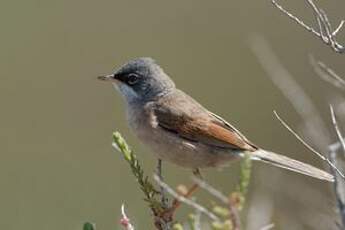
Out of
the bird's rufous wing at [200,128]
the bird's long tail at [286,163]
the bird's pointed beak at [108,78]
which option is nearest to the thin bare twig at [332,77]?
the bird's long tail at [286,163]

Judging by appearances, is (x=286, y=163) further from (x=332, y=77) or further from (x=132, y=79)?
(x=132, y=79)

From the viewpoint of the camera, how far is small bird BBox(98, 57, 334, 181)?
18.2 feet


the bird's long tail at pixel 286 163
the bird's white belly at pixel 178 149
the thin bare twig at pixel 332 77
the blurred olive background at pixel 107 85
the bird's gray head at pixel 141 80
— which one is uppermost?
the thin bare twig at pixel 332 77

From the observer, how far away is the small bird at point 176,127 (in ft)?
18.2

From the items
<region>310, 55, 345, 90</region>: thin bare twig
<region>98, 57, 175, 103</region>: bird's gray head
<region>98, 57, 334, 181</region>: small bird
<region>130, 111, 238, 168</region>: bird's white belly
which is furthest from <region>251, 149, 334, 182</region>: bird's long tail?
<region>98, 57, 175, 103</region>: bird's gray head

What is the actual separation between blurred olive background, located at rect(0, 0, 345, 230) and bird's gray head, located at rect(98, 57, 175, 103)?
4.41m

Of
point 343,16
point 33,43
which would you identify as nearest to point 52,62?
point 33,43

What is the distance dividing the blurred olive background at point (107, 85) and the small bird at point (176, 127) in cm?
444

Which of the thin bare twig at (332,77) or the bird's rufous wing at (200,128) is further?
the bird's rufous wing at (200,128)

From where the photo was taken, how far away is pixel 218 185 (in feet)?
36.8

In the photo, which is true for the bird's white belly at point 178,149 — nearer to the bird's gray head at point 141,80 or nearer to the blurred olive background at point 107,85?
the bird's gray head at point 141,80

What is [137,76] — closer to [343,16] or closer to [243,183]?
[243,183]

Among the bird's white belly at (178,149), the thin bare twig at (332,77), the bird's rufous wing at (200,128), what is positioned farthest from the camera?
the bird's rufous wing at (200,128)

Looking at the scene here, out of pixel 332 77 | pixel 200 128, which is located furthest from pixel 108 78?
pixel 332 77
